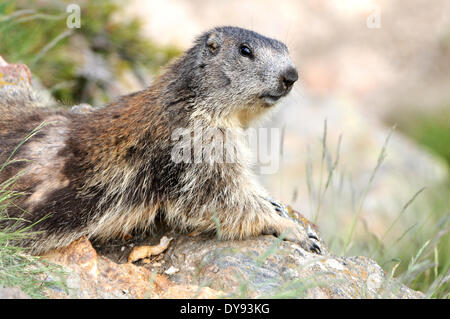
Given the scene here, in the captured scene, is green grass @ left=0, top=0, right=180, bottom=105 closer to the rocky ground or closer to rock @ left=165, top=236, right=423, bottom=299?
the rocky ground

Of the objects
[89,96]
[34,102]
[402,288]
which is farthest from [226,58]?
[89,96]

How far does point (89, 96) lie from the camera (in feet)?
29.9

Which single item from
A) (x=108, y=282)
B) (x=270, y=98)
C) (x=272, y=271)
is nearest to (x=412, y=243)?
(x=270, y=98)

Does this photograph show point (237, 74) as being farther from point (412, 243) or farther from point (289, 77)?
point (412, 243)

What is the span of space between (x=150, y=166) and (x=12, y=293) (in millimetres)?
1793

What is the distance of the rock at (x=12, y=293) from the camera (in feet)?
10.8

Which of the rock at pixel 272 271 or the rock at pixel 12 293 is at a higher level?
the rock at pixel 12 293

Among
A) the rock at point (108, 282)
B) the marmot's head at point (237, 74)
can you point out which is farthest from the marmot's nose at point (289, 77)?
the rock at point (108, 282)

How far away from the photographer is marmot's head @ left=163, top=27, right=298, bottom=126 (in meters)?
5.11

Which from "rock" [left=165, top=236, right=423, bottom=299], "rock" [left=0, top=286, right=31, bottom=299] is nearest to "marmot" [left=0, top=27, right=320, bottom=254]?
"rock" [left=165, top=236, right=423, bottom=299]

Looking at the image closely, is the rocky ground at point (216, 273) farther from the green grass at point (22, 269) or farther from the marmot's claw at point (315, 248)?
the marmot's claw at point (315, 248)

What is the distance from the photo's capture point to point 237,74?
17.0 feet

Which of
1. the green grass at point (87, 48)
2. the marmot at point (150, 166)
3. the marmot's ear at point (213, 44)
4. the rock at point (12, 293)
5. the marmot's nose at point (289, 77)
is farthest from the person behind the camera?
the green grass at point (87, 48)

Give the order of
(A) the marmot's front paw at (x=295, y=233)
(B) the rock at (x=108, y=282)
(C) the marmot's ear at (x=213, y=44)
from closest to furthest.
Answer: (B) the rock at (x=108, y=282), (A) the marmot's front paw at (x=295, y=233), (C) the marmot's ear at (x=213, y=44)
